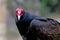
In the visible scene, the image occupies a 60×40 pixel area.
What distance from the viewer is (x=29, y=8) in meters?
11.5

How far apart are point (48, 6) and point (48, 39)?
3.70 m

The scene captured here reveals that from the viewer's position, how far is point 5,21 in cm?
1138

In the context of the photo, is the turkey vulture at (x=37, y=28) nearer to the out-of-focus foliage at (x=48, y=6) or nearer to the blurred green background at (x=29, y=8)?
the blurred green background at (x=29, y=8)

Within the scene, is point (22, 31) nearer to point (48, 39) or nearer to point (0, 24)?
point (48, 39)

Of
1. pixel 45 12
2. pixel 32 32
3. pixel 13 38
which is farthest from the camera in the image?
pixel 45 12

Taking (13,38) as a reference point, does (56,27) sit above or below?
above

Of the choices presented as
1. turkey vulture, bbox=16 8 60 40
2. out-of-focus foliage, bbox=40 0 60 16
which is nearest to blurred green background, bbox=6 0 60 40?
out-of-focus foliage, bbox=40 0 60 16

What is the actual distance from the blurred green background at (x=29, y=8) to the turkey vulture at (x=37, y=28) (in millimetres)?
2811

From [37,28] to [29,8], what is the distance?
10.7 ft

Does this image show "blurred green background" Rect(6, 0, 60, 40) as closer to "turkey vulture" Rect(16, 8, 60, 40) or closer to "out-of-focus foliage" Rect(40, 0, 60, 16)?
"out-of-focus foliage" Rect(40, 0, 60, 16)

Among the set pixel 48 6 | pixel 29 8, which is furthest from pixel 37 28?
pixel 48 6

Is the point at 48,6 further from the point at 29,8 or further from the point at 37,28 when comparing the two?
the point at 37,28

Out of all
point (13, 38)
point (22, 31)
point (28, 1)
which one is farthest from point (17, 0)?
point (22, 31)

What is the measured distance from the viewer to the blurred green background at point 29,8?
11.4m
